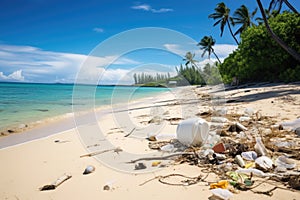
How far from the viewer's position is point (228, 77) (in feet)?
86.5

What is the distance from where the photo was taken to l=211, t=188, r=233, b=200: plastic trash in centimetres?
185

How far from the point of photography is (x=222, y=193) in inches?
74.1

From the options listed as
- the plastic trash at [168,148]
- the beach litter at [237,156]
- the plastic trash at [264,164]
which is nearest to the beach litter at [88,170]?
the beach litter at [237,156]

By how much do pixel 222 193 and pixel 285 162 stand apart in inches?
43.1

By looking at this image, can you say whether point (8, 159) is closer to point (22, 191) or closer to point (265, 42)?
point (22, 191)

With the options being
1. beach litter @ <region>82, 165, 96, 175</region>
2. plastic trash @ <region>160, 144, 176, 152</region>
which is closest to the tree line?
plastic trash @ <region>160, 144, 176, 152</region>

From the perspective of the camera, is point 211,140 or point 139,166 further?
point 211,140

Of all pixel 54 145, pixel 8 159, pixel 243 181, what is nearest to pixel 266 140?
pixel 243 181

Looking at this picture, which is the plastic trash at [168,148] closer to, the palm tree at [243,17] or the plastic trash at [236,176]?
the plastic trash at [236,176]

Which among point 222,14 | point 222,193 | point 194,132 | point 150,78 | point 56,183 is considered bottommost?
point 56,183

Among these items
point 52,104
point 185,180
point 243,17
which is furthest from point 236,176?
Answer: point 243,17

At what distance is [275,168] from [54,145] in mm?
4200

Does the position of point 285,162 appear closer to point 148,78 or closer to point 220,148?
point 220,148

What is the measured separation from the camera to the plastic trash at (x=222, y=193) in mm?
1852
